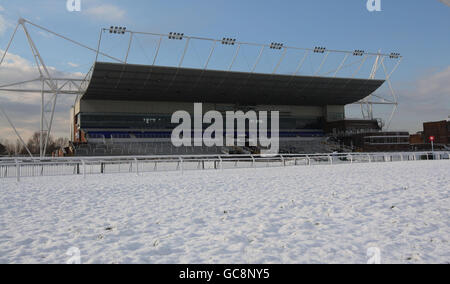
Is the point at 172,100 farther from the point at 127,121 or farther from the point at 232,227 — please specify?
the point at 232,227

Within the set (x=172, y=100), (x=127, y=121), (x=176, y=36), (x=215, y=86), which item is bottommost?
(x=127, y=121)

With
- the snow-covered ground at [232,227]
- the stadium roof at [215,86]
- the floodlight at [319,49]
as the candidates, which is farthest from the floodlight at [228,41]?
the snow-covered ground at [232,227]

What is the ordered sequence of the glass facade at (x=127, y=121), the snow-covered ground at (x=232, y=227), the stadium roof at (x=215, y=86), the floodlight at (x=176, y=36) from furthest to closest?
the glass facade at (x=127, y=121) → the stadium roof at (x=215, y=86) → the floodlight at (x=176, y=36) → the snow-covered ground at (x=232, y=227)

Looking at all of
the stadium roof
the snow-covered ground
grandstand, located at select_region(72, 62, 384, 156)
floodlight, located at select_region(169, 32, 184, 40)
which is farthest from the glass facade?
the snow-covered ground

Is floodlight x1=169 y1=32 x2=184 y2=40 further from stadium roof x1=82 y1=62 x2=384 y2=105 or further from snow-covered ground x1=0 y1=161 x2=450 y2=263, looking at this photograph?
snow-covered ground x1=0 y1=161 x2=450 y2=263

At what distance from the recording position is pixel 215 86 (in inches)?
2249

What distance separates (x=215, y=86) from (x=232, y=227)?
170 feet

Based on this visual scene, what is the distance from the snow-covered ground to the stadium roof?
4174 centimetres

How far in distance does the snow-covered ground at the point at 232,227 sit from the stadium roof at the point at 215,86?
41.7m

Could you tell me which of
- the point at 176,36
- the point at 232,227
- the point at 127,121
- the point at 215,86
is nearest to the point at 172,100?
the point at 127,121

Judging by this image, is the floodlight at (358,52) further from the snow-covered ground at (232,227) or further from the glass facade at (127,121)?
the snow-covered ground at (232,227)

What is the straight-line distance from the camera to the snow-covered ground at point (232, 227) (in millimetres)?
5047
